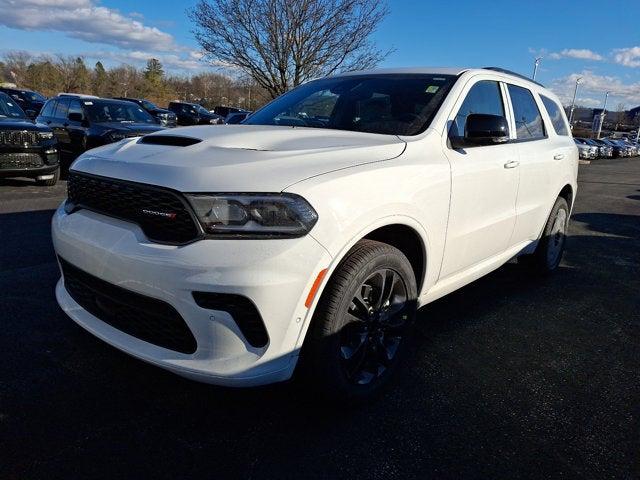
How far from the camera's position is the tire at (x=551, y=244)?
4531mm

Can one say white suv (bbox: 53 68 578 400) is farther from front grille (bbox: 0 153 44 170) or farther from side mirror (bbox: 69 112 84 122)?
side mirror (bbox: 69 112 84 122)

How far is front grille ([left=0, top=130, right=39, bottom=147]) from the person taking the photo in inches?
297

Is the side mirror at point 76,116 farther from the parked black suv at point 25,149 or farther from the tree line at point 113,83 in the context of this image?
the tree line at point 113,83

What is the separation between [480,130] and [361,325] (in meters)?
1.38

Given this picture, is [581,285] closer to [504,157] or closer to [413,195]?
[504,157]

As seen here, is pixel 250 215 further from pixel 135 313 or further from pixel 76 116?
pixel 76 116

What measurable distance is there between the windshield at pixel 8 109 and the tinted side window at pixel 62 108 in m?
1.52

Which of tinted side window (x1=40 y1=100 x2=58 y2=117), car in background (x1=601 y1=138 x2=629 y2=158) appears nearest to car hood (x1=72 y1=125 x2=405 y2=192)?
tinted side window (x1=40 y1=100 x2=58 y2=117)

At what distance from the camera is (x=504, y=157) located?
3363 millimetres

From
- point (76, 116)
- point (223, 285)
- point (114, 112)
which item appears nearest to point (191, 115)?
point (114, 112)

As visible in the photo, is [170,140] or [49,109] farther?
[49,109]

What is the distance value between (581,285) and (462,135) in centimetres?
265

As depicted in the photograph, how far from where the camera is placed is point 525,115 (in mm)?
4008

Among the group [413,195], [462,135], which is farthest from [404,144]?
[462,135]
